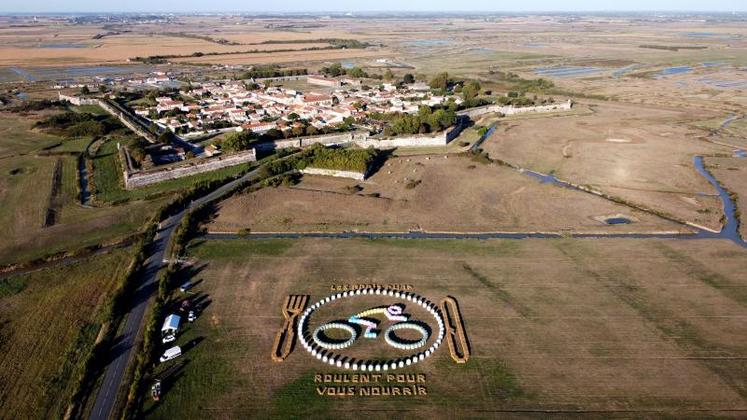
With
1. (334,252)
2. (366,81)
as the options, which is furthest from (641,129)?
(366,81)

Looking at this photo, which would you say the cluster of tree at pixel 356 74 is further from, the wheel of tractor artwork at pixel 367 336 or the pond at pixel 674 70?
the wheel of tractor artwork at pixel 367 336

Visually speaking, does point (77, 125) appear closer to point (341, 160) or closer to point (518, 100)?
point (341, 160)

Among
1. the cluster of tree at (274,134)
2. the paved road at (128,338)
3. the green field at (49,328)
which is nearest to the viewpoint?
the paved road at (128,338)

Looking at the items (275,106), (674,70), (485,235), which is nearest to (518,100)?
(275,106)

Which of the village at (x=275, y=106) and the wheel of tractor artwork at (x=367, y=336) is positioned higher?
the village at (x=275, y=106)

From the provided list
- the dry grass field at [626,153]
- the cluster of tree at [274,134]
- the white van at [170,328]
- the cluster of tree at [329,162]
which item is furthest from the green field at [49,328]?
the dry grass field at [626,153]

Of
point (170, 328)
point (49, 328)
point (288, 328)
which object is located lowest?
point (288, 328)

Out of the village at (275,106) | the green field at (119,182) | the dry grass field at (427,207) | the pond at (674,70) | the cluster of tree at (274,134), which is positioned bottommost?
the dry grass field at (427,207)
